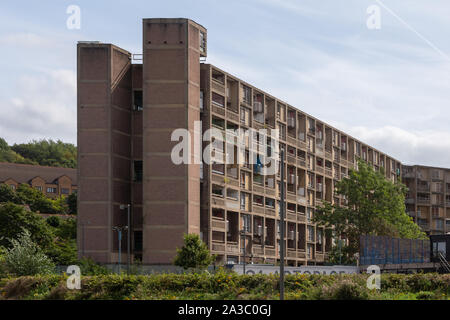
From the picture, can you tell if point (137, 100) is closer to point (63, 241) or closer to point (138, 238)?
point (138, 238)

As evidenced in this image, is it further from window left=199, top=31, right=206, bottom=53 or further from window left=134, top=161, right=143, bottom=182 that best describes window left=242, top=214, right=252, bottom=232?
window left=199, top=31, right=206, bottom=53

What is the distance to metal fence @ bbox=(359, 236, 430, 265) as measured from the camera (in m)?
73.2

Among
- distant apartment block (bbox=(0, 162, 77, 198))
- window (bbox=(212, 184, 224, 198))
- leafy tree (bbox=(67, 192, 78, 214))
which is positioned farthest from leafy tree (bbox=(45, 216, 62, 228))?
window (bbox=(212, 184, 224, 198))

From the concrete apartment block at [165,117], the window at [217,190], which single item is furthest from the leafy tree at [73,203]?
the concrete apartment block at [165,117]

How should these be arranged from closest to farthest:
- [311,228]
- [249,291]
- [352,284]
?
[352,284] → [249,291] → [311,228]

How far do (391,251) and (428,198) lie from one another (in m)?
90.7

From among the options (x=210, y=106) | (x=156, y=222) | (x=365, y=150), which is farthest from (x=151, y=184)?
(x=365, y=150)

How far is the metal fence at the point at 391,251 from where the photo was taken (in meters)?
73.2

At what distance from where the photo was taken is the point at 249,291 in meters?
37.3

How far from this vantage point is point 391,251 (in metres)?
76.0

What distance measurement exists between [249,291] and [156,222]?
4929cm

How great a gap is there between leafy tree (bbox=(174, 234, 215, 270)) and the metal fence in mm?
Result: 15753

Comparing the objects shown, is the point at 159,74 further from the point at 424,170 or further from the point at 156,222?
the point at 424,170
